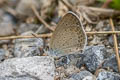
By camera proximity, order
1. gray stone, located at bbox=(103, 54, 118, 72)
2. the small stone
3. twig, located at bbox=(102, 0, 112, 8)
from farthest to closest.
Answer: the small stone < twig, located at bbox=(102, 0, 112, 8) < gray stone, located at bbox=(103, 54, 118, 72)

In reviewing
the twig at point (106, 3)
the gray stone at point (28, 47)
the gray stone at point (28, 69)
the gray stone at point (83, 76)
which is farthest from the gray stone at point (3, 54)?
the twig at point (106, 3)

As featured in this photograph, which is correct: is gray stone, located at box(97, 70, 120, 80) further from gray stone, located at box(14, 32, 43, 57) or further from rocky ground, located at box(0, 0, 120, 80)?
gray stone, located at box(14, 32, 43, 57)

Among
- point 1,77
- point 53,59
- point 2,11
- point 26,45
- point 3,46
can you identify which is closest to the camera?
point 1,77

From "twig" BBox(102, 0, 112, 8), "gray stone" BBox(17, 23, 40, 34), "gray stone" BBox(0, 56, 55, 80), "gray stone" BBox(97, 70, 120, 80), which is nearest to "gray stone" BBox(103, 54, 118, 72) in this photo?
"gray stone" BBox(97, 70, 120, 80)

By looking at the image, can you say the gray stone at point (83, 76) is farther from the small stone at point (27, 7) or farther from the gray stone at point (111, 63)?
the small stone at point (27, 7)

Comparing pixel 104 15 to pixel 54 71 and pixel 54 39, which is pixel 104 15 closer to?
pixel 54 39

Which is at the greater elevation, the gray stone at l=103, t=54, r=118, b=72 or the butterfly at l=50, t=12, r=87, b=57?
the butterfly at l=50, t=12, r=87, b=57

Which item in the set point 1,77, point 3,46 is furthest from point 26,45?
point 1,77
